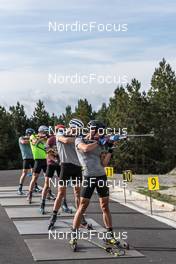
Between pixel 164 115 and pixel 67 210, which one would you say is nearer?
pixel 67 210

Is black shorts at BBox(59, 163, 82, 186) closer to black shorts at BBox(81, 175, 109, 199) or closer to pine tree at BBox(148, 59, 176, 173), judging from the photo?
black shorts at BBox(81, 175, 109, 199)

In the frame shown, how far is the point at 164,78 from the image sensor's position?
5003 cm

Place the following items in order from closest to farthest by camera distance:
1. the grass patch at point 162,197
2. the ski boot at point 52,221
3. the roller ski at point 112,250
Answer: the roller ski at point 112,250, the ski boot at point 52,221, the grass patch at point 162,197

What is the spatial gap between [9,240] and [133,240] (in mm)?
2042

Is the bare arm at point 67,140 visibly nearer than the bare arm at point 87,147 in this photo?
No

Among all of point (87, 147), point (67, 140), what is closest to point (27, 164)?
point (67, 140)

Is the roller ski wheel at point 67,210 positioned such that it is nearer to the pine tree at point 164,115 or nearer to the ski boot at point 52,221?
the ski boot at point 52,221

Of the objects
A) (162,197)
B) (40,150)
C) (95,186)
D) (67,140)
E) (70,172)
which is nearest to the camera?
(95,186)

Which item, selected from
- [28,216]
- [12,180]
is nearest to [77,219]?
[28,216]

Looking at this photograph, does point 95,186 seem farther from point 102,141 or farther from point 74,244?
point 74,244

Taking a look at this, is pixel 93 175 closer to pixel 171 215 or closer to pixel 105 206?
pixel 105 206

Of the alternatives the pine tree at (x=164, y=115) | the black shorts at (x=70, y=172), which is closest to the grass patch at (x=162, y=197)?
the black shorts at (x=70, y=172)

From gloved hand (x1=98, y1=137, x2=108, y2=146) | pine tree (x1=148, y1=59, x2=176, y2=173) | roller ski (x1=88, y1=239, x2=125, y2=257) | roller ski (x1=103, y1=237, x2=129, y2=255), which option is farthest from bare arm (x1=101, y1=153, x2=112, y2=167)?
pine tree (x1=148, y1=59, x2=176, y2=173)

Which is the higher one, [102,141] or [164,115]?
[164,115]
